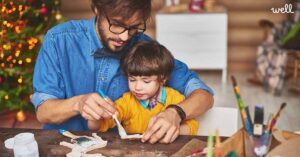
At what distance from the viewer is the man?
1461 millimetres

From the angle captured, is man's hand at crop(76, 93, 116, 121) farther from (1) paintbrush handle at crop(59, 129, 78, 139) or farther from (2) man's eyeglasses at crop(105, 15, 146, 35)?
(2) man's eyeglasses at crop(105, 15, 146, 35)

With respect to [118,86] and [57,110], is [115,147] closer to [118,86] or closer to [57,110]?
[57,110]

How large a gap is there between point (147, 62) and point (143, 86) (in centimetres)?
10

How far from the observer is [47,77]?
1.59 meters

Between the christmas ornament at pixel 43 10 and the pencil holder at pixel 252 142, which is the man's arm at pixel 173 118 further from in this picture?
the christmas ornament at pixel 43 10

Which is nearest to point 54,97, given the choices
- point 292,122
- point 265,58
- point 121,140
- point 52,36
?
point 52,36

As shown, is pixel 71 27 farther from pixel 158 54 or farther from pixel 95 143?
pixel 95 143

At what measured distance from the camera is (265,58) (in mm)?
4238

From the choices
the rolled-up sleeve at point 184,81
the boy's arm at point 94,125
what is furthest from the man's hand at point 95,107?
the rolled-up sleeve at point 184,81

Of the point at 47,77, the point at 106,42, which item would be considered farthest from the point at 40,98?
the point at 106,42

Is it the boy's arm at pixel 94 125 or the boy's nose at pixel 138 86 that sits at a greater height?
the boy's nose at pixel 138 86

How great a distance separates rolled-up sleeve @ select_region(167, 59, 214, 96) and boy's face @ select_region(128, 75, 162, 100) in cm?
9

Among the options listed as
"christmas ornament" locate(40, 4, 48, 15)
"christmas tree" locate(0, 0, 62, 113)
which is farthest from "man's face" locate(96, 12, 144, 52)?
"christmas ornament" locate(40, 4, 48, 15)

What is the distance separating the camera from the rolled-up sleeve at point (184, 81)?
1.69 metres
